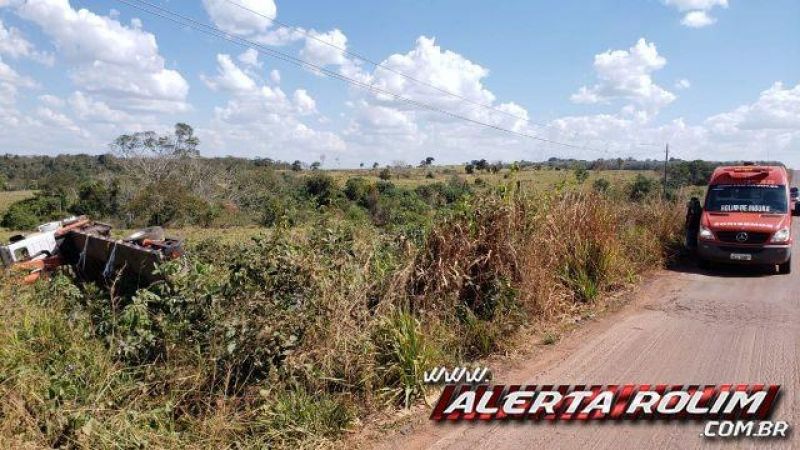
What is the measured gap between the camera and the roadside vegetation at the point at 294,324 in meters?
4.05

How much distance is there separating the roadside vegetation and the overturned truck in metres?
1.08

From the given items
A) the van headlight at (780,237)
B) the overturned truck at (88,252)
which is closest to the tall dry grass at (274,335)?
the overturned truck at (88,252)

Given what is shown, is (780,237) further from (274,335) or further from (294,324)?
(274,335)

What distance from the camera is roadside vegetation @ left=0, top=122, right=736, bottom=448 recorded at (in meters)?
4.05

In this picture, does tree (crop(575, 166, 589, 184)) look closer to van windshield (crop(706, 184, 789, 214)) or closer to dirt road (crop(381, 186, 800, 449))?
dirt road (crop(381, 186, 800, 449))

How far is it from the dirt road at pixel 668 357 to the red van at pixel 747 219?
69 cm

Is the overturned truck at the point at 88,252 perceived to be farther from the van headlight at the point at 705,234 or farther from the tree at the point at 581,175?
the van headlight at the point at 705,234

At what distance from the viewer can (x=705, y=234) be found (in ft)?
33.2

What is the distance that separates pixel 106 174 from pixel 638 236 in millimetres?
40215

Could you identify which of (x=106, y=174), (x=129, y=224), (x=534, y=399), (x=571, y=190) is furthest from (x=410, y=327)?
(x=106, y=174)

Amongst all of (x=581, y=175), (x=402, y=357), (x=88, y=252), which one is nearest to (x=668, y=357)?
(x=402, y=357)

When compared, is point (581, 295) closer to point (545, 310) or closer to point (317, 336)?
point (545, 310)

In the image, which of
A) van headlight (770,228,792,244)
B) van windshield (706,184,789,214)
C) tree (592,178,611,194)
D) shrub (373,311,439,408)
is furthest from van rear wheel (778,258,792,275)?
shrub (373,311,439,408)

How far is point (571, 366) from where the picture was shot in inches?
216
